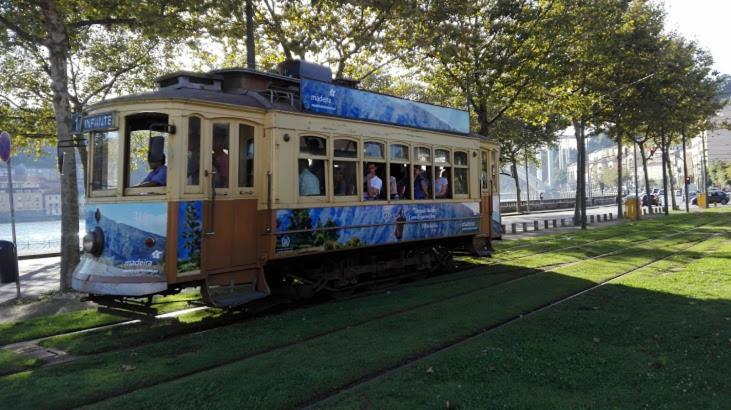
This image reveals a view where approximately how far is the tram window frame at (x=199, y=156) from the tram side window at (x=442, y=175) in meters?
5.43

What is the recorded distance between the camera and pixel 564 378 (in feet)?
16.3

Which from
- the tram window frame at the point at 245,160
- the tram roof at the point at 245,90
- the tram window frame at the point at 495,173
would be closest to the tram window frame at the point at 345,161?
the tram roof at the point at 245,90

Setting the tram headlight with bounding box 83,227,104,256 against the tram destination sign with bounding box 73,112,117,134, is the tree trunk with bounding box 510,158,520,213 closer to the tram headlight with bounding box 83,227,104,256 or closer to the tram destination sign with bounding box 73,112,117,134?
the tram destination sign with bounding box 73,112,117,134

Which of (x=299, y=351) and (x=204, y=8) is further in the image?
(x=204, y=8)

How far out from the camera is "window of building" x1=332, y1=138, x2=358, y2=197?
9227 mm

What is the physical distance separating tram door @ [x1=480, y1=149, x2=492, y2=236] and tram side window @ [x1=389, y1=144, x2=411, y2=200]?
311 cm

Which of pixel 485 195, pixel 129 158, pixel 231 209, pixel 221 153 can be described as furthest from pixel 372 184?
pixel 485 195

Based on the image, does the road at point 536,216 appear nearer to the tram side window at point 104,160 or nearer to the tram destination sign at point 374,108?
the tram destination sign at point 374,108

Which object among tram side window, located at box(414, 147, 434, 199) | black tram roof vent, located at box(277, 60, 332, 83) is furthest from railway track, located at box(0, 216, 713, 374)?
black tram roof vent, located at box(277, 60, 332, 83)

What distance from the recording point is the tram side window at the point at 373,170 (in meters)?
9.82

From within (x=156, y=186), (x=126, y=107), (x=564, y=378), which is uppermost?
(x=126, y=107)

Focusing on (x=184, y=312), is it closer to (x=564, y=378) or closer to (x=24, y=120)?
(x=564, y=378)

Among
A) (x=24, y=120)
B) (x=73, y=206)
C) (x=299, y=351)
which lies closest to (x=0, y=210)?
(x=24, y=120)

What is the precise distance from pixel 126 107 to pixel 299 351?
4.09 metres
